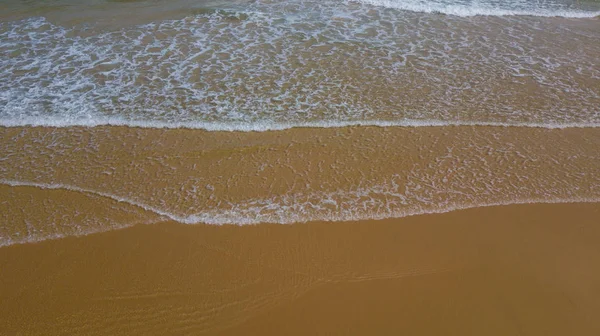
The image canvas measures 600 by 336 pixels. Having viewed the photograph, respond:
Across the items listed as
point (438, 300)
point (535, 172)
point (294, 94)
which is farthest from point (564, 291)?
point (294, 94)

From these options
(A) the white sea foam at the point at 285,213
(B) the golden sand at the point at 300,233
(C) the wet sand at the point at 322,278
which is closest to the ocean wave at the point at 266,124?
(B) the golden sand at the point at 300,233

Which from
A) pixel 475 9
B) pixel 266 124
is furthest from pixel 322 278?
pixel 475 9

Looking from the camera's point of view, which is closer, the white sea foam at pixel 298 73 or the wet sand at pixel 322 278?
the wet sand at pixel 322 278

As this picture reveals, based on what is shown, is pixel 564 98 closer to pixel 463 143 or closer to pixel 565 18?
pixel 463 143

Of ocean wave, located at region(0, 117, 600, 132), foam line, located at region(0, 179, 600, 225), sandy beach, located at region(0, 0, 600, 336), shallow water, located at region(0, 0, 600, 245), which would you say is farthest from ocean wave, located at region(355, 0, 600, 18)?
foam line, located at region(0, 179, 600, 225)

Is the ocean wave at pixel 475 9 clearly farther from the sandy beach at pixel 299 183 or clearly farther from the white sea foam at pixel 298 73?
the sandy beach at pixel 299 183

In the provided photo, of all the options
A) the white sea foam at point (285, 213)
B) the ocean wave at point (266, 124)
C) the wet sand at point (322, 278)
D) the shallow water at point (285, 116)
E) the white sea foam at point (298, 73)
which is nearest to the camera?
the wet sand at point (322, 278)

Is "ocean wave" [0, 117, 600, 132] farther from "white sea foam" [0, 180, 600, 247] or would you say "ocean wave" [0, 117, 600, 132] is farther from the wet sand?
the wet sand
